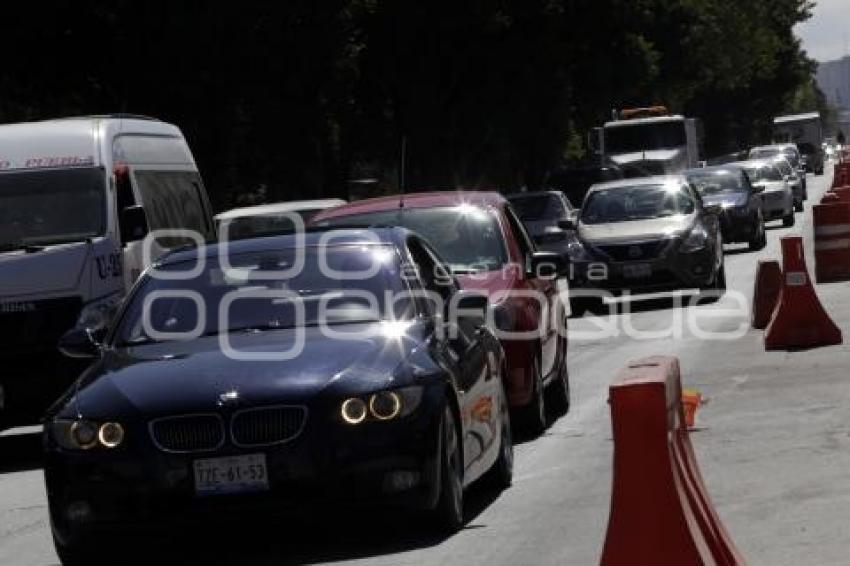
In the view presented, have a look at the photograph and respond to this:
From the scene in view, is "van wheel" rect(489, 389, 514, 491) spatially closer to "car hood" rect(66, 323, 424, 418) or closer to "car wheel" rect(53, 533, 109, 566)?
"car hood" rect(66, 323, 424, 418)

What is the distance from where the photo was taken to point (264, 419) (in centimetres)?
920

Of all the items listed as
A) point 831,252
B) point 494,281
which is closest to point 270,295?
point 494,281

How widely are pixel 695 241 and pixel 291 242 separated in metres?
16.4

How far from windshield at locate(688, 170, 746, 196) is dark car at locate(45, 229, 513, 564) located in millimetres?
30371

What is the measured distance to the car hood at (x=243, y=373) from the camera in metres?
9.24

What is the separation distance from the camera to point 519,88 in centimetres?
5766

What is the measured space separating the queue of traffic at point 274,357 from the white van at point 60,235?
18mm

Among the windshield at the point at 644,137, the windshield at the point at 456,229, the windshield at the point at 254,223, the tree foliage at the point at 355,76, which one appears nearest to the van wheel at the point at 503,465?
the windshield at the point at 456,229

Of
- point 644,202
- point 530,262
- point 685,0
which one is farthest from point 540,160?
point 530,262

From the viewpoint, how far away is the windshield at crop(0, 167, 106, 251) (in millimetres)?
15896

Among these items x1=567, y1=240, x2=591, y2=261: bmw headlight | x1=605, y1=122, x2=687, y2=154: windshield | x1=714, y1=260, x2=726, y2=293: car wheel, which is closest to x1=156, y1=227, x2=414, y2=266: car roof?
x1=567, y1=240, x2=591, y2=261: bmw headlight

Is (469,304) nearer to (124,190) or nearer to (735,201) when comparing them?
(124,190)

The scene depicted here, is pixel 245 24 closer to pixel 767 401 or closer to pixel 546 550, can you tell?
pixel 767 401

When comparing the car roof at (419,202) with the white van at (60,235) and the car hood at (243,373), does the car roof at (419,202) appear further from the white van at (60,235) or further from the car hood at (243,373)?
the car hood at (243,373)
